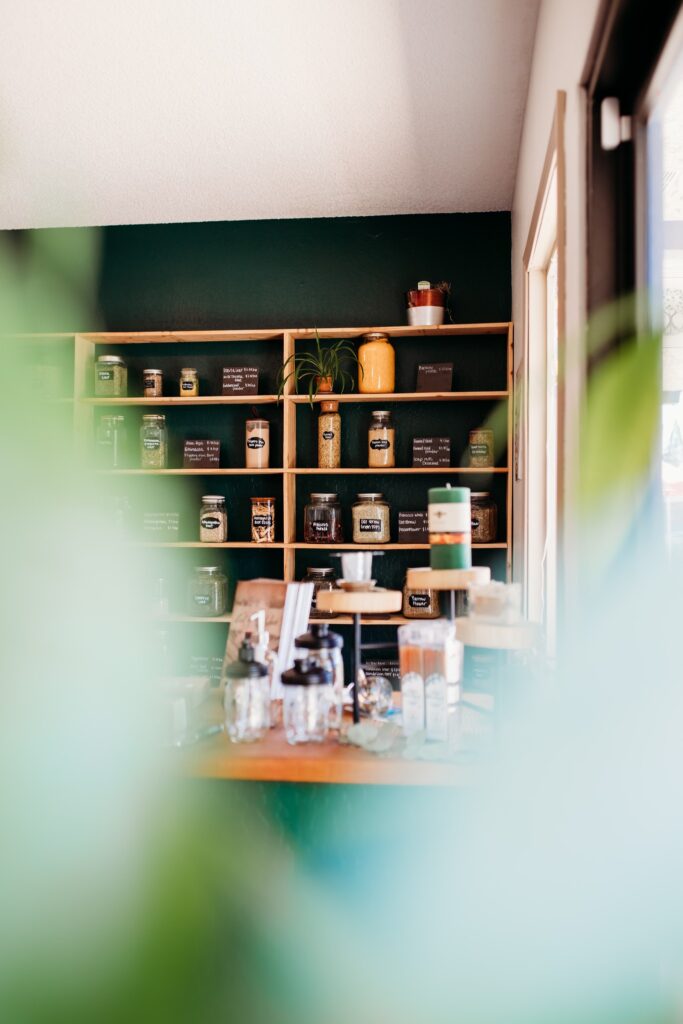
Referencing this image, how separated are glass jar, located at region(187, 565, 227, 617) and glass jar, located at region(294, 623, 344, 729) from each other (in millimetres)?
2052

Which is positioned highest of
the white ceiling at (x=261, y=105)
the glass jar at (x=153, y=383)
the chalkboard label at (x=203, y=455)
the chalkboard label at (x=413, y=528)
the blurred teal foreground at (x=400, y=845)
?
the white ceiling at (x=261, y=105)

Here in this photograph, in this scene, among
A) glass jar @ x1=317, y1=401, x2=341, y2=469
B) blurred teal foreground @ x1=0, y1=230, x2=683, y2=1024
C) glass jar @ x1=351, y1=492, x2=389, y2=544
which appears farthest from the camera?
glass jar @ x1=317, y1=401, x2=341, y2=469

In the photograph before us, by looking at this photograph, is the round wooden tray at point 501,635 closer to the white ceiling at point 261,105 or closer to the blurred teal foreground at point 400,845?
the blurred teal foreground at point 400,845

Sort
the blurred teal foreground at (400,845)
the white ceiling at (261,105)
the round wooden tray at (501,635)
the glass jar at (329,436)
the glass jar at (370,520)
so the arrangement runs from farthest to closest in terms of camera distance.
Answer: the glass jar at (329,436), the glass jar at (370,520), the white ceiling at (261,105), the round wooden tray at (501,635), the blurred teal foreground at (400,845)

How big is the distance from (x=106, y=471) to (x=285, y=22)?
213 cm

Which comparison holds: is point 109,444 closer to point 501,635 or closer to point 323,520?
point 323,520

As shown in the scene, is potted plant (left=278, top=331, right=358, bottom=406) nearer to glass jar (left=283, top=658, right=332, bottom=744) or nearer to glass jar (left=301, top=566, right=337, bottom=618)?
glass jar (left=301, top=566, right=337, bottom=618)

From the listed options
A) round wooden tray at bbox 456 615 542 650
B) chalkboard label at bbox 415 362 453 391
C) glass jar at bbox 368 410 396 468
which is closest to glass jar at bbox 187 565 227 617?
glass jar at bbox 368 410 396 468

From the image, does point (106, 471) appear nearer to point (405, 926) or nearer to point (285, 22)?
point (285, 22)

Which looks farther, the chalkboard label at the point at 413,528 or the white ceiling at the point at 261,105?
the chalkboard label at the point at 413,528

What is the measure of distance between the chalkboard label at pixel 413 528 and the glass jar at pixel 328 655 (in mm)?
1995

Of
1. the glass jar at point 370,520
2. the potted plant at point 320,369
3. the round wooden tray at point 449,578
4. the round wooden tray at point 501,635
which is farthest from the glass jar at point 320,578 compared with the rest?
the round wooden tray at point 501,635

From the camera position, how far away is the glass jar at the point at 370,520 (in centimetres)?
345

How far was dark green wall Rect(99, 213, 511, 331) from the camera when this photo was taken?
3752mm
